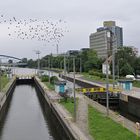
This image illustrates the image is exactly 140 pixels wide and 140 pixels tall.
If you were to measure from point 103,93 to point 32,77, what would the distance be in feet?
196

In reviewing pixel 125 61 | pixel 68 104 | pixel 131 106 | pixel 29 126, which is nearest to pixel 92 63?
pixel 125 61

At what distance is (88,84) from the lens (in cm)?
6794

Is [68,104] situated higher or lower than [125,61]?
lower

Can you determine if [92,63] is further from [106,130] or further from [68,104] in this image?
[106,130]

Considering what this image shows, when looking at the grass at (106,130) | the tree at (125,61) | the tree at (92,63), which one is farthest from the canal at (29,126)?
the tree at (92,63)

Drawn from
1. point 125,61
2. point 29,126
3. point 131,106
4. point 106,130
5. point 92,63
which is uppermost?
point 125,61

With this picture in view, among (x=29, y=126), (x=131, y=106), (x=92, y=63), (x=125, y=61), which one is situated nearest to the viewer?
(x=29, y=126)

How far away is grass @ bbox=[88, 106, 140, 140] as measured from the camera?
2130 centimetres

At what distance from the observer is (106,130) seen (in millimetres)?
23484

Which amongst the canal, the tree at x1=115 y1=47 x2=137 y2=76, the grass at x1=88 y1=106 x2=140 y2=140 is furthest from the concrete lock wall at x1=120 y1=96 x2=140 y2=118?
the tree at x1=115 y1=47 x2=137 y2=76

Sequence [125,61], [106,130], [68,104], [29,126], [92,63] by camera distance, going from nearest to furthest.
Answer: [106,130]
[29,126]
[68,104]
[125,61]
[92,63]

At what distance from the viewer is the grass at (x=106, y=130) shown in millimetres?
21297

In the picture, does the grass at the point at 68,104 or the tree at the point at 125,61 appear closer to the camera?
the grass at the point at 68,104

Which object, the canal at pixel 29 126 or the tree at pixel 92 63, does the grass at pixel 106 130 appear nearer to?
the canal at pixel 29 126
